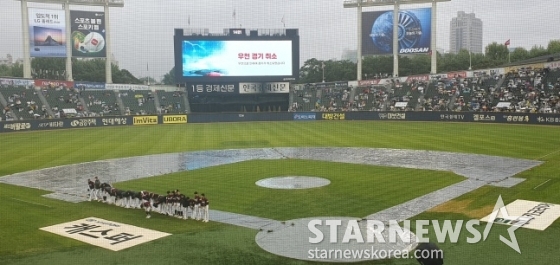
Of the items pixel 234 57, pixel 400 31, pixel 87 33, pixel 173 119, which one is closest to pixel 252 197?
pixel 173 119

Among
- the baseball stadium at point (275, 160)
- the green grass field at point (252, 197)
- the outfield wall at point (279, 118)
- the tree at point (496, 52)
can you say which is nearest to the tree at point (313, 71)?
the baseball stadium at point (275, 160)

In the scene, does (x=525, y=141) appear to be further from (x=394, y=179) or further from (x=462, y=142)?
(x=394, y=179)

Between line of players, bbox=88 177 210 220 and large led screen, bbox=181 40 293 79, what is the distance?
164 feet

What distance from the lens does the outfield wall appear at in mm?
49403

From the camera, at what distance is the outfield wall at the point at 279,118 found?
49403 millimetres

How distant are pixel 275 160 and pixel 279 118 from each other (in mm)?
37378

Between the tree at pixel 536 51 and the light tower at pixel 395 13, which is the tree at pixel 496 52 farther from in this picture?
the light tower at pixel 395 13

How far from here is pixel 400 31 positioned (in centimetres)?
6544

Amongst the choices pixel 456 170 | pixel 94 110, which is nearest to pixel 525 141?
pixel 456 170

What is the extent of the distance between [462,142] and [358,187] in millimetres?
18182

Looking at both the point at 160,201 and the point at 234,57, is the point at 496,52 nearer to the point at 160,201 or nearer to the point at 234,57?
the point at 234,57

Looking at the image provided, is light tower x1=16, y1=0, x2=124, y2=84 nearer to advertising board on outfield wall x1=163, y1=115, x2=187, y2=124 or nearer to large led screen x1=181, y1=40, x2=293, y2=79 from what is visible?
large led screen x1=181, y1=40, x2=293, y2=79

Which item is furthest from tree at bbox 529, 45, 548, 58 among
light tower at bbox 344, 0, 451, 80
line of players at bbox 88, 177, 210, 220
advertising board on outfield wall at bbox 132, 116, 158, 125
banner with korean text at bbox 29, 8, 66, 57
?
line of players at bbox 88, 177, 210, 220

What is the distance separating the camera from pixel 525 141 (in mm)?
34969
